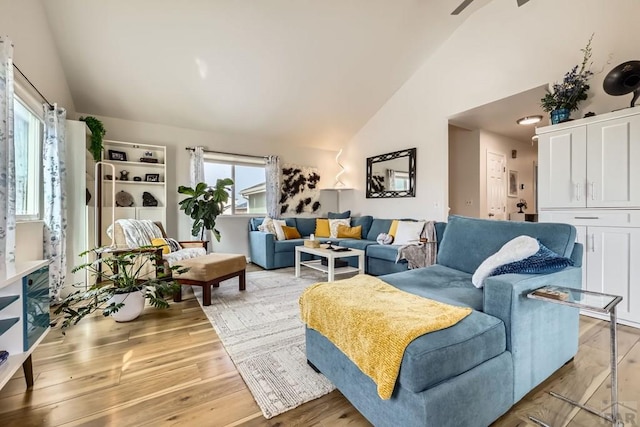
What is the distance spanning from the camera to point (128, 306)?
2309 millimetres

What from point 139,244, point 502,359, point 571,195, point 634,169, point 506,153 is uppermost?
point 506,153

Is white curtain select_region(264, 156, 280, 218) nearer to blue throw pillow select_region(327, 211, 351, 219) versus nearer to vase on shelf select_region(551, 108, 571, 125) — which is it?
blue throw pillow select_region(327, 211, 351, 219)

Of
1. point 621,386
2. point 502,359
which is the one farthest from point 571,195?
point 502,359

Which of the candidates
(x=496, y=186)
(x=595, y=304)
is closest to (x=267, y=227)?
(x=595, y=304)

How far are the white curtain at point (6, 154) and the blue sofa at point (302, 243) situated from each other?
2.81 m

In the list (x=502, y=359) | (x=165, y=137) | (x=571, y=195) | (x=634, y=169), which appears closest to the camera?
(x=502, y=359)

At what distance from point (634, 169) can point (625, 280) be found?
949mm

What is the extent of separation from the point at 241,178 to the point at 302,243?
1.87 meters

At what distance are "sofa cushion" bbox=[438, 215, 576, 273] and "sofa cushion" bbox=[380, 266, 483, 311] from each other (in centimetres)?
12

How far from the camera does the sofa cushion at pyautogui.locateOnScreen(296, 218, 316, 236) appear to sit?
5.38 meters

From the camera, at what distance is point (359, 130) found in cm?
587

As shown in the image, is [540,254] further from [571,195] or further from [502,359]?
[571,195]

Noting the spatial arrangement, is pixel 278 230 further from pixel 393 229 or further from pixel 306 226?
pixel 393 229

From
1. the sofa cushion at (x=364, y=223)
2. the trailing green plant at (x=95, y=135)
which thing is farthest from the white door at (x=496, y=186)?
the trailing green plant at (x=95, y=135)
